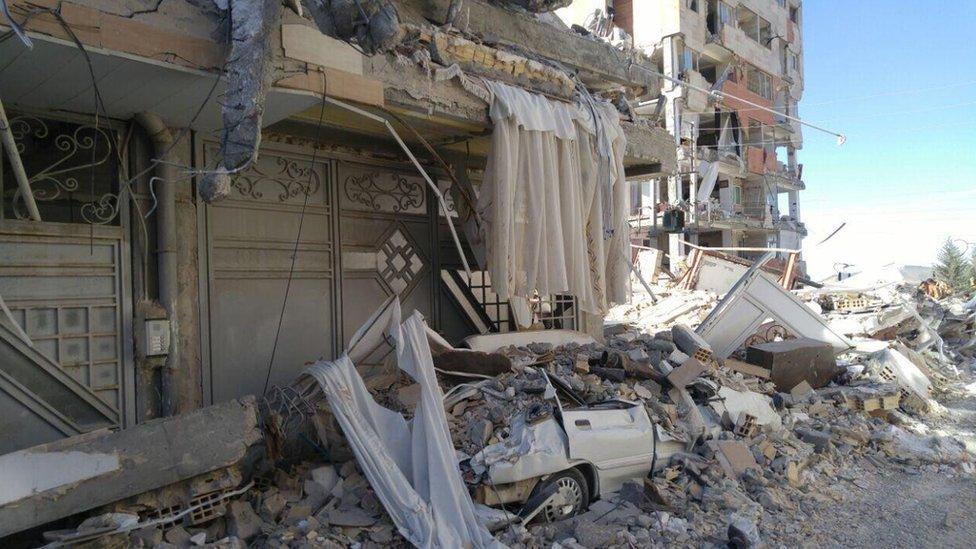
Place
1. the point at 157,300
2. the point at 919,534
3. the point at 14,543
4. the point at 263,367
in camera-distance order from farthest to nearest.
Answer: the point at 263,367 < the point at 157,300 < the point at 919,534 < the point at 14,543

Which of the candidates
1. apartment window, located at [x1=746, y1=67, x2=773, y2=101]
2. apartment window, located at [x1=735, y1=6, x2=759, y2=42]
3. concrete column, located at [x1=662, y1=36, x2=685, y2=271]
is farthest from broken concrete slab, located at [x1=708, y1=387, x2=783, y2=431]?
apartment window, located at [x1=735, y1=6, x2=759, y2=42]

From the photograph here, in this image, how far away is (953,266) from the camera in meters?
31.6

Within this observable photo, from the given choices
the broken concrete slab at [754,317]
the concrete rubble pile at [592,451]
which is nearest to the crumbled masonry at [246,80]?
the concrete rubble pile at [592,451]

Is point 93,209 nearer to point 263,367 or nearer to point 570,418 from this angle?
point 263,367

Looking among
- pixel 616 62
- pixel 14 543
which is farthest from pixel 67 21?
pixel 616 62

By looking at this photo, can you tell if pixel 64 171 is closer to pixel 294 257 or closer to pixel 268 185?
pixel 268 185

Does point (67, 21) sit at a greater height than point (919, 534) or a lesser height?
greater

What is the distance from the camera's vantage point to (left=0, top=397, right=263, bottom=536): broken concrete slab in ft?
11.1

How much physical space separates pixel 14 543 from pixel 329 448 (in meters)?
1.98

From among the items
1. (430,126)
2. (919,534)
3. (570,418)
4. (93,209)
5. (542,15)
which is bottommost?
(919,534)

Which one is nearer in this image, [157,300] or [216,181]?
[216,181]

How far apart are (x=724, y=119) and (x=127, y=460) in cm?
3310

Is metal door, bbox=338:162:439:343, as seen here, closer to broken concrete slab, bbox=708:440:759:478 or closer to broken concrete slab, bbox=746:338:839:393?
broken concrete slab, bbox=708:440:759:478

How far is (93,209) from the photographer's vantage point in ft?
16.5
